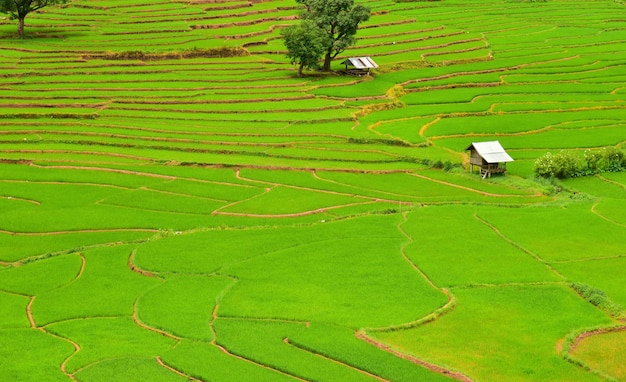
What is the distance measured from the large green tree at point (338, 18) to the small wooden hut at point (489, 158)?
26536 mm

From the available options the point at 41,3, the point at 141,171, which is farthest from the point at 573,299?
the point at 41,3

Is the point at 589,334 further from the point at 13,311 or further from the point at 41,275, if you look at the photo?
the point at 41,275

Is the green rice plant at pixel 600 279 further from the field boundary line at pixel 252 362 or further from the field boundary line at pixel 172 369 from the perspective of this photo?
the field boundary line at pixel 172 369

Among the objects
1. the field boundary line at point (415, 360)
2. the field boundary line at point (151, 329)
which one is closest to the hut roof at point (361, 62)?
the field boundary line at point (151, 329)

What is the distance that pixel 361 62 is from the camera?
73.0 m

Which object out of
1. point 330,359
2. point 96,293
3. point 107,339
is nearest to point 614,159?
point 330,359

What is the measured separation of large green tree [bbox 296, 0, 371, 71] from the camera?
71000 millimetres

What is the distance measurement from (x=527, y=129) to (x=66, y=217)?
1258 inches

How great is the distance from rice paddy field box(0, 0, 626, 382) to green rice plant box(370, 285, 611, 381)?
0.08 m

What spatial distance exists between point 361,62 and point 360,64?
1.11 feet

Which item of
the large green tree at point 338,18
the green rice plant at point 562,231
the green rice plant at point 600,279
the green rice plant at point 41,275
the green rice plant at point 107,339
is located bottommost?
the green rice plant at point 41,275

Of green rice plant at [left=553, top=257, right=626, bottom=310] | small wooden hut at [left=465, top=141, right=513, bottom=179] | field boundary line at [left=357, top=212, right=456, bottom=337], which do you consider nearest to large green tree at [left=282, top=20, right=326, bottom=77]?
small wooden hut at [left=465, top=141, right=513, bottom=179]

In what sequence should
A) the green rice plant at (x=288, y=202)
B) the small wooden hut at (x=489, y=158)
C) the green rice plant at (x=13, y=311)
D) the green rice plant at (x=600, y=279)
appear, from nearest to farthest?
1. the green rice plant at (x=13, y=311)
2. the green rice plant at (x=600, y=279)
3. the green rice plant at (x=288, y=202)
4. the small wooden hut at (x=489, y=158)

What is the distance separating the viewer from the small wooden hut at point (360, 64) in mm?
72562
